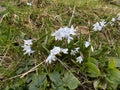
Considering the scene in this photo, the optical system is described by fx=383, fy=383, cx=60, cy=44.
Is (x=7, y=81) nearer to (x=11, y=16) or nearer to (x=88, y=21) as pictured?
(x=11, y=16)

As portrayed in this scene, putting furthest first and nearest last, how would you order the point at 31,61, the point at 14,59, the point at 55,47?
the point at 14,59
the point at 31,61
the point at 55,47

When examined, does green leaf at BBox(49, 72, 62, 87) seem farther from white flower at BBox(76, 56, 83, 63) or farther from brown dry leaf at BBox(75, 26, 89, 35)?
brown dry leaf at BBox(75, 26, 89, 35)

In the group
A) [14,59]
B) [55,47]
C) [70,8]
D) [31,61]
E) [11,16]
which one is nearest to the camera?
[55,47]

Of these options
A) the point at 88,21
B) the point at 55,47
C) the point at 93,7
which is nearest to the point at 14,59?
the point at 55,47

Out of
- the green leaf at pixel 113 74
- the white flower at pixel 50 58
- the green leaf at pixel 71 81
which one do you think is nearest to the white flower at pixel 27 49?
the white flower at pixel 50 58

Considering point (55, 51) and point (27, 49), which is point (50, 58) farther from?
point (27, 49)
